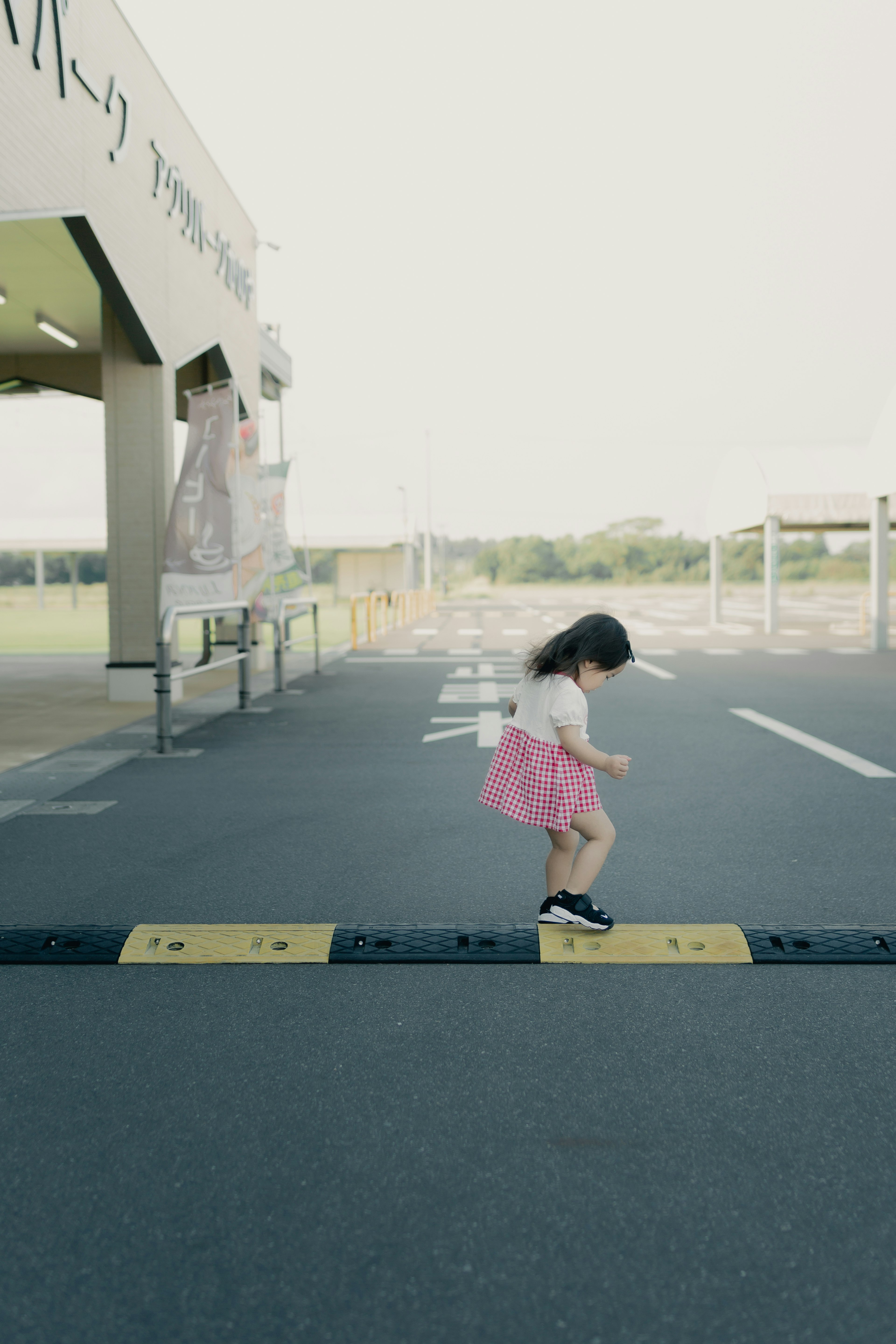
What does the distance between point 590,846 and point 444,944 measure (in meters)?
0.65

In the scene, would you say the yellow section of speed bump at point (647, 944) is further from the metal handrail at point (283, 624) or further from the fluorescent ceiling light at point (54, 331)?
the fluorescent ceiling light at point (54, 331)

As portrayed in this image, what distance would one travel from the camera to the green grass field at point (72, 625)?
21188 millimetres

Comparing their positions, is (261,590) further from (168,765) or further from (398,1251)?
(398,1251)

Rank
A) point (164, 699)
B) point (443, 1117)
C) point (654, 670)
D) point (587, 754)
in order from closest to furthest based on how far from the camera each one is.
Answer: point (443, 1117) < point (587, 754) < point (164, 699) < point (654, 670)

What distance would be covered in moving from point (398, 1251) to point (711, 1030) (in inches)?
56.3

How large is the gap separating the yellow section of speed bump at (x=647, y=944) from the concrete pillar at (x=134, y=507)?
28.4ft

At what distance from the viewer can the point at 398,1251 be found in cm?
225

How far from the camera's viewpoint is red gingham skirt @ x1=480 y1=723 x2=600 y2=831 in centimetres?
407

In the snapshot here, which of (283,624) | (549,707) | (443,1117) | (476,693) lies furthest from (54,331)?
(443,1117)

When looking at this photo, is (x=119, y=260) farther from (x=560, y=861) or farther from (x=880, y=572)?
(x=880, y=572)

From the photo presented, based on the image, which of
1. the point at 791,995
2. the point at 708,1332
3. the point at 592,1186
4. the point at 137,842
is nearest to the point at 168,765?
the point at 137,842

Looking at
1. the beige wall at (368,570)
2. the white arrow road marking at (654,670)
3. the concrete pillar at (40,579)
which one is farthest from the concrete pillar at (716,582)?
the beige wall at (368,570)

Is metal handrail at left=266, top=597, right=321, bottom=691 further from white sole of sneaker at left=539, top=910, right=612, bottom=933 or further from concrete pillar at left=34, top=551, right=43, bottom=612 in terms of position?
concrete pillar at left=34, top=551, right=43, bottom=612

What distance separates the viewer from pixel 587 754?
12.8 feet
